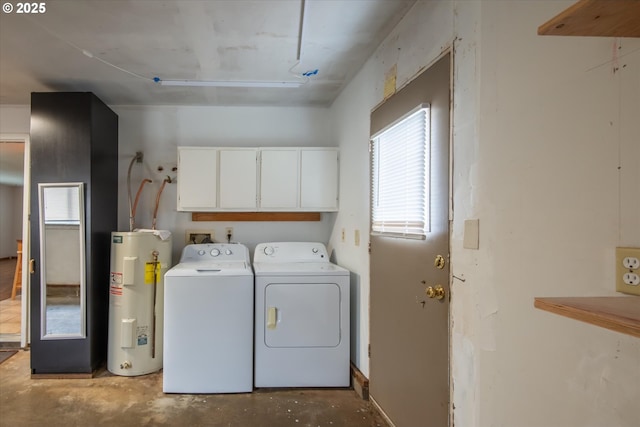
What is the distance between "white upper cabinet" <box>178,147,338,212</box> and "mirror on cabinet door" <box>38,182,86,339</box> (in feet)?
2.58

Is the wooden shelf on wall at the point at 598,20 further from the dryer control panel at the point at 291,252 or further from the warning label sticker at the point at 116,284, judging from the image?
the warning label sticker at the point at 116,284

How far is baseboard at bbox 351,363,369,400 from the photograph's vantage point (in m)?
2.56

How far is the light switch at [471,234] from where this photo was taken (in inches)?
53.1

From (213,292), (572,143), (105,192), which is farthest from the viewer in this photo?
(105,192)

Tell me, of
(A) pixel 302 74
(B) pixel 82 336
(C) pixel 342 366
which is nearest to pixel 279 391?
(C) pixel 342 366

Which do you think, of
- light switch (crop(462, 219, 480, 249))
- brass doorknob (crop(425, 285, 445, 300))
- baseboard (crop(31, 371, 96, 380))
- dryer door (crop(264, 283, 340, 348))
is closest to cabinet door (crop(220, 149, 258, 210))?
dryer door (crop(264, 283, 340, 348))

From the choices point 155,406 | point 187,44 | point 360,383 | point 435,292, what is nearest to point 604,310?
point 435,292

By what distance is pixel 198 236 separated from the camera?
3.48m

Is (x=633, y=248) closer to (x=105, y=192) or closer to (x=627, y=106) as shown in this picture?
(x=627, y=106)

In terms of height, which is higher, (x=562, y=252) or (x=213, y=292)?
(x=562, y=252)

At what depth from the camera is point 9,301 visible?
5.14m

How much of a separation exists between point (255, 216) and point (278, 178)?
49 cm

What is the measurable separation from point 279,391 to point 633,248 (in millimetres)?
2443

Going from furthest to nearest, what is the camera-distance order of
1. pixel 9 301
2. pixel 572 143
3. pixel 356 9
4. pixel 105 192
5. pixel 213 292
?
pixel 9 301 < pixel 105 192 < pixel 213 292 < pixel 356 9 < pixel 572 143
